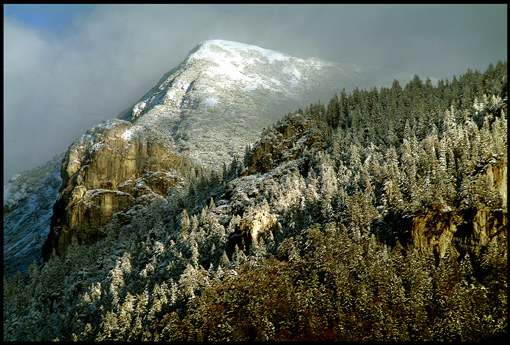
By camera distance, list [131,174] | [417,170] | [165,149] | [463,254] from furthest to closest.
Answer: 1. [165,149]
2. [131,174]
3. [417,170]
4. [463,254]

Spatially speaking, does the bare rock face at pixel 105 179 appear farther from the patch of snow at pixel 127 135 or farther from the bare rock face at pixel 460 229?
the bare rock face at pixel 460 229

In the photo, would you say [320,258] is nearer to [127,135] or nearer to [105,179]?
[105,179]

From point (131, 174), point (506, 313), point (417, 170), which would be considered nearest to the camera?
point (506, 313)

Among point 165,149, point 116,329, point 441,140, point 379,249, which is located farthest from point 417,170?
point 165,149

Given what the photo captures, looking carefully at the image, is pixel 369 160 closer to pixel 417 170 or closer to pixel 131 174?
pixel 417 170

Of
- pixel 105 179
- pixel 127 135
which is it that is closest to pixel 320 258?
pixel 105 179

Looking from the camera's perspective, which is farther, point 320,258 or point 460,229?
point 460,229

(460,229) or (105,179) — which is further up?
(105,179)
